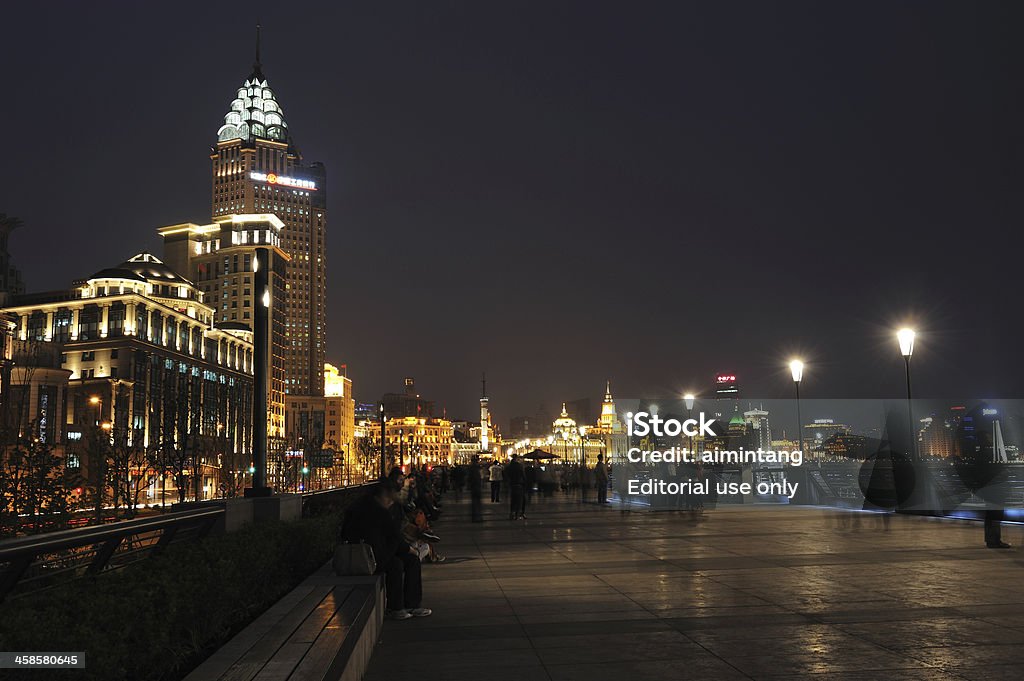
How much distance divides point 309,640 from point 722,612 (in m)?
5.19

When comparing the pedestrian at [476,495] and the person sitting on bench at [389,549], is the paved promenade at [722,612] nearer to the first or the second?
the person sitting on bench at [389,549]

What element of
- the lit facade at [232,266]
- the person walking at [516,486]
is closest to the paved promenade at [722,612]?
the person walking at [516,486]

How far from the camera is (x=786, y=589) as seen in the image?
11.6m

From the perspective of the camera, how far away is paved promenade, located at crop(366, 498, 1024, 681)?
7.58 meters

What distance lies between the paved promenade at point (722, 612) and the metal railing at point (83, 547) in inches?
99.1

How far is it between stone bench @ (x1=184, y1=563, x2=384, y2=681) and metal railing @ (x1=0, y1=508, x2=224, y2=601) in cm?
144

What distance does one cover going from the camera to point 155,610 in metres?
6.46

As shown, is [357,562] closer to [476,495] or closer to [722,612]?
[722,612]

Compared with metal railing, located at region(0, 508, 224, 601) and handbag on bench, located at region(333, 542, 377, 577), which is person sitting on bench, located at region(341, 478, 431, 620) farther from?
metal railing, located at region(0, 508, 224, 601)

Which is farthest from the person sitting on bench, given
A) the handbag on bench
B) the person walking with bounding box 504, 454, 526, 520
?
the person walking with bounding box 504, 454, 526, 520

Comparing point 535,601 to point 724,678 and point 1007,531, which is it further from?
point 1007,531

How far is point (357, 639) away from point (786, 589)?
661 centimetres

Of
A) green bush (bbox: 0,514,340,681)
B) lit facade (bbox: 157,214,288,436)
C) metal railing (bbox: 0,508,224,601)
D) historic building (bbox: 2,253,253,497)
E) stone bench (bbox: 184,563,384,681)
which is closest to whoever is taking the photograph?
green bush (bbox: 0,514,340,681)

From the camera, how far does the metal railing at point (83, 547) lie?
630cm
